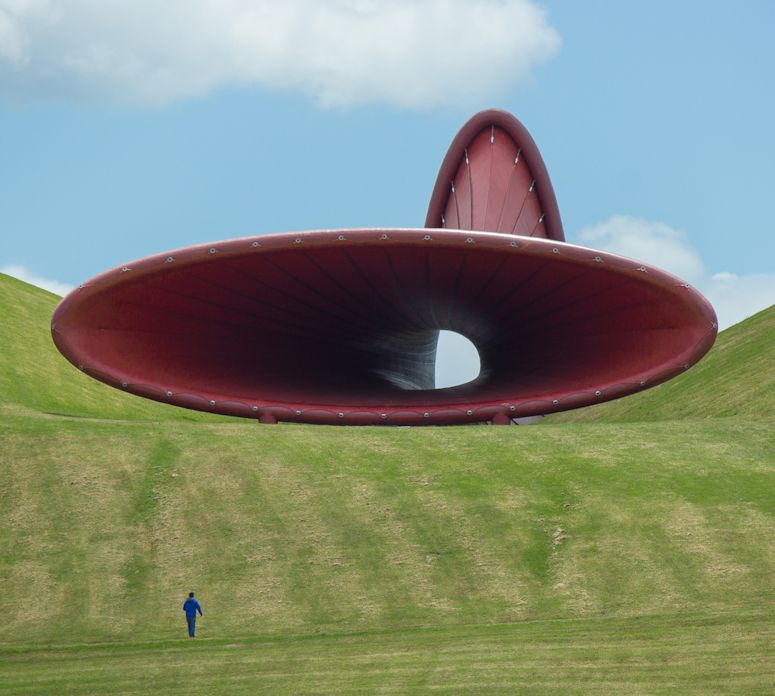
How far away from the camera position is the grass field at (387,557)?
17.4 m

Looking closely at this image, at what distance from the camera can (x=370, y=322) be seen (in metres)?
36.0

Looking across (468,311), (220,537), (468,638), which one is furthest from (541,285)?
(468,638)

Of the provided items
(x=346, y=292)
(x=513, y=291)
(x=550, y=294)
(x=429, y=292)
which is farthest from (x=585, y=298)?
(x=346, y=292)

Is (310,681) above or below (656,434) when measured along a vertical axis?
below

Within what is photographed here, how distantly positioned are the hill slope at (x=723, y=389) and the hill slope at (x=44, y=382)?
17.0 m

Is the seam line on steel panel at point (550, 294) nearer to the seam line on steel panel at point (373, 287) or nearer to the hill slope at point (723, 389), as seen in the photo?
the seam line on steel panel at point (373, 287)

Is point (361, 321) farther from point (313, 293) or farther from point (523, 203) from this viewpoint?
point (523, 203)

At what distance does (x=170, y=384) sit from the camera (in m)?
33.3

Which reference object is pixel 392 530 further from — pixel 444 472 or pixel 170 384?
pixel 170 384

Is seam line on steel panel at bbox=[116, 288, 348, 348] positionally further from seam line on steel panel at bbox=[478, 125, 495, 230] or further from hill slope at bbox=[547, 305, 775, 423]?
hill slope at bbox=[547, 305, 775, 423]

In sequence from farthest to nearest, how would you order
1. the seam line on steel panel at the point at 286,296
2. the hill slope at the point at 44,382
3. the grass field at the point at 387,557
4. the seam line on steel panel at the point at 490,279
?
the hill slope at the point at 44,382
the seam line on steel panel at the point at 286,296
the seam line on steel panel at the point at 490,279
the grass field at the point at 387,557

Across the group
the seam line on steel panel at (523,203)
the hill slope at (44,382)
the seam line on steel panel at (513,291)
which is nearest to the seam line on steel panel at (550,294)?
the seam line on steel panel at (513,291)

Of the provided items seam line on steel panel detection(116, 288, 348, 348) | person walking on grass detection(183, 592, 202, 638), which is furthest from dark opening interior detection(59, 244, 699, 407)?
person walking on grass detection(183, 592, 202, 638)

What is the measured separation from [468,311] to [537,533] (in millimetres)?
12405
